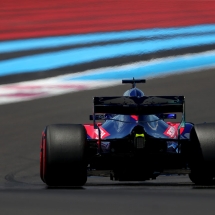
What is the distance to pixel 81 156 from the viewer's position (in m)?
7.58

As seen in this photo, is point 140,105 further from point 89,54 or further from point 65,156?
point 89,54

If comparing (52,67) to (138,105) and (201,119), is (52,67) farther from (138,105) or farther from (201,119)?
(138,105)

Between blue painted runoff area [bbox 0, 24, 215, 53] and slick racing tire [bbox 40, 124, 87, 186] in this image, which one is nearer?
slick racing tire [bbox 40, 124, 87, 186]

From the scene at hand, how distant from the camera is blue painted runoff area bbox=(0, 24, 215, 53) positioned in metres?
17.5

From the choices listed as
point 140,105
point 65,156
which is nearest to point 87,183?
point 140,105

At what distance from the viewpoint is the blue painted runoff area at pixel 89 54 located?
16422 mm

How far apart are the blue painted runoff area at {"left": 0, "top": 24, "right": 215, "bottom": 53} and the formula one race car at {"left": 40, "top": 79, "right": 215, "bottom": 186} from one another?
9.31m

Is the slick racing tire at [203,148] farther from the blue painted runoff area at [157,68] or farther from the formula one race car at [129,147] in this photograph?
the blue painted runoff area at [157,68]

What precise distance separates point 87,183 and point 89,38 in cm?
932

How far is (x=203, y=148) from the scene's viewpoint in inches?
306

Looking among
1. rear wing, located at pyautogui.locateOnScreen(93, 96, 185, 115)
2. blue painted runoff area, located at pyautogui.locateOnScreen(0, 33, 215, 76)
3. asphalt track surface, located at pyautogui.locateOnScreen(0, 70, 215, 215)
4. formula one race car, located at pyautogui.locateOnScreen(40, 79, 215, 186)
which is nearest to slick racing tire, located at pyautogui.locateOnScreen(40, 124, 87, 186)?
formula one race car, located at pyautogui.locateOnScreen(40, 79, 215, 186)

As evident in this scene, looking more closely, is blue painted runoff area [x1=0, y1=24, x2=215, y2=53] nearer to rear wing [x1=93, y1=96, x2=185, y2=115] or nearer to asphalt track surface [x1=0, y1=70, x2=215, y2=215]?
asphalt track surface [x1=0, y1=70, x2=215, y2=215]

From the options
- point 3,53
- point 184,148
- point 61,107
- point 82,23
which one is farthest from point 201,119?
point 82,23

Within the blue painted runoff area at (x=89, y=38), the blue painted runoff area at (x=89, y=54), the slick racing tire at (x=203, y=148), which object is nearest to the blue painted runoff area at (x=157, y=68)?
the blue painted runoff area at (x=89, y=54)
